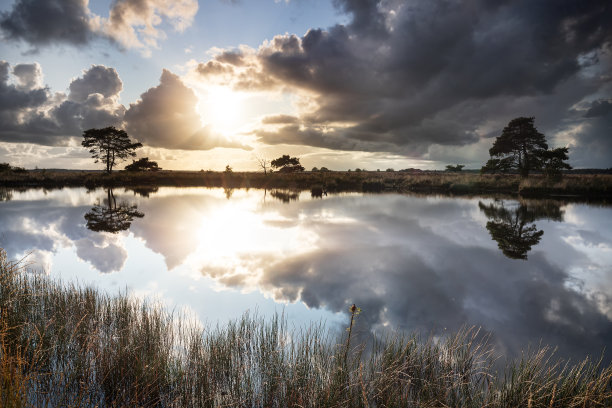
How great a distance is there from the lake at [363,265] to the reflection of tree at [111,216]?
0.21m

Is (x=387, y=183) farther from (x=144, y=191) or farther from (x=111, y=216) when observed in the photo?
(x=111, y=216)

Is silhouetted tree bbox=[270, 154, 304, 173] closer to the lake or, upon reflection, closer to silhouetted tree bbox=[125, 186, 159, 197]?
silhouetted tree bbox=[125, 186, 159, 197]

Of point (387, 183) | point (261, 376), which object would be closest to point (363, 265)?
point (261, 376)

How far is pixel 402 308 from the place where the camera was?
7.77 m

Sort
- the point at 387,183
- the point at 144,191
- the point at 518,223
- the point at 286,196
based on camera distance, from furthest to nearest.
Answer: the point at 387,183
the point at 144,191
the point at 286,196
the point at 518,223

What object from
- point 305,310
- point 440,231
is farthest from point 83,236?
point 440,231

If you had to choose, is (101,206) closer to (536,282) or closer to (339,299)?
(339,299)

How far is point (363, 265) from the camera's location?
1145 cm

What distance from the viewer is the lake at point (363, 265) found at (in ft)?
23.9

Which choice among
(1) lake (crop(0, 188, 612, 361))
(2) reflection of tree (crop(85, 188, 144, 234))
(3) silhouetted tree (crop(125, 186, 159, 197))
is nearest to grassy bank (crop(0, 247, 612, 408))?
(1) lake (crop(0, 188, 612, 361))

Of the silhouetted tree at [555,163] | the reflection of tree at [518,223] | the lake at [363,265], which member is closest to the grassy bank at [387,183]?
the silhouetted tree at [555,163]

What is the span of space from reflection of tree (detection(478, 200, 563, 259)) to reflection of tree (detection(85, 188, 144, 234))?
21.2 metres

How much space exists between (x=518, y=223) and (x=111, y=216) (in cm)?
2827

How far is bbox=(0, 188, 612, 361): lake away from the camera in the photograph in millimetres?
7281
